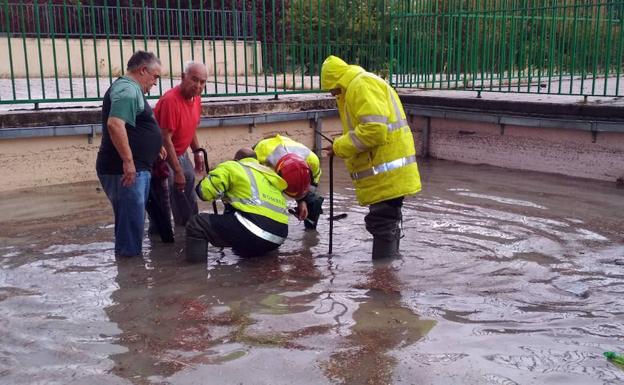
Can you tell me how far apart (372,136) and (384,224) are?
30.6 inches

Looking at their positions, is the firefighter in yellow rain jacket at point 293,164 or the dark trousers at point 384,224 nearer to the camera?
the dark trousers at point 384,224

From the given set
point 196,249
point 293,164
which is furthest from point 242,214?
point 293,164

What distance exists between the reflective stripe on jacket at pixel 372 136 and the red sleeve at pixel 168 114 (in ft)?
4.92

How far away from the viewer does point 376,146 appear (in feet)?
18.3

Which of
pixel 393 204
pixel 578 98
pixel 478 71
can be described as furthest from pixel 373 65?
pixel 393 204

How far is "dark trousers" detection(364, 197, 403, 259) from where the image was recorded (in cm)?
575

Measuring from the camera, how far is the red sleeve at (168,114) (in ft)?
21.1

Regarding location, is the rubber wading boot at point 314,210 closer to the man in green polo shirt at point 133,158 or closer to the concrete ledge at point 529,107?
the man in green polo shirt at point 133,158

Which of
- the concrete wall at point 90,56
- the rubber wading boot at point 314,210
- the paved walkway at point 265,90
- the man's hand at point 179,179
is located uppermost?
the concrete wall at point 90,56

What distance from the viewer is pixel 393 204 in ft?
18.9

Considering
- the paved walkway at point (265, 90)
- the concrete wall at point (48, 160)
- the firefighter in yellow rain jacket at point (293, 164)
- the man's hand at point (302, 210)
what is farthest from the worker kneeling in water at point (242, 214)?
the paved walkway at point (265, 90)

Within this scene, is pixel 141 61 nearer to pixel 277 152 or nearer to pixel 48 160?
pixel 277 152

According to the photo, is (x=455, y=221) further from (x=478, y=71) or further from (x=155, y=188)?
(x=478, y=71)

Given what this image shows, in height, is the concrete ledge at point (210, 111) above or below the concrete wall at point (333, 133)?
above
